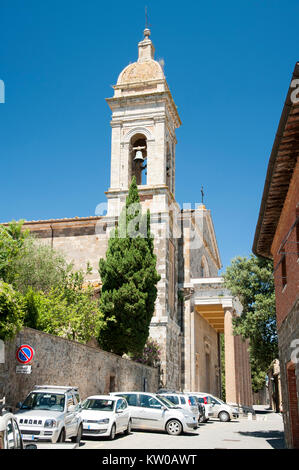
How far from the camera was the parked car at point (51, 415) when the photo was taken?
441 inches

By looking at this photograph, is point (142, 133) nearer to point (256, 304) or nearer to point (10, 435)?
point (256, 304)

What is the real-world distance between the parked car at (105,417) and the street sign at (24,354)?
257cm

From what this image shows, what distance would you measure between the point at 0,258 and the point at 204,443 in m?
8.80

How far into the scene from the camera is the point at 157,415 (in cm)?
1719

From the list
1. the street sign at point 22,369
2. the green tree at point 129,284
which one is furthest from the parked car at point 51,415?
the green tree at point 129,284

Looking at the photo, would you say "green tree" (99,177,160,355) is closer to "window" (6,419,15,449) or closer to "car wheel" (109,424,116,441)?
"car wheel" (109,424,116,441)

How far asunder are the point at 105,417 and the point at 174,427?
3491 millimetres

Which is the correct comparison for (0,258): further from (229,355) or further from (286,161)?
(229,355)

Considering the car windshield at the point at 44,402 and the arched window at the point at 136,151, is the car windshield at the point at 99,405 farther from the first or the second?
the arched window at the point at 136,151

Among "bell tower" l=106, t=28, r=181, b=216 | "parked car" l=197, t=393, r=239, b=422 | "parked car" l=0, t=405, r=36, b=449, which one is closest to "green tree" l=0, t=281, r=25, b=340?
"parked car" l=0, t=405, r=36, b=449

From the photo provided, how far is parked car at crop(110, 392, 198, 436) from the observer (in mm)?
16875

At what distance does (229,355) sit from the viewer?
3244 cm

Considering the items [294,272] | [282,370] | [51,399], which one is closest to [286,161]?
[294,272]

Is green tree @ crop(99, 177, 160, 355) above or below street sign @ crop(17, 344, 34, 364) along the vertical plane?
above
